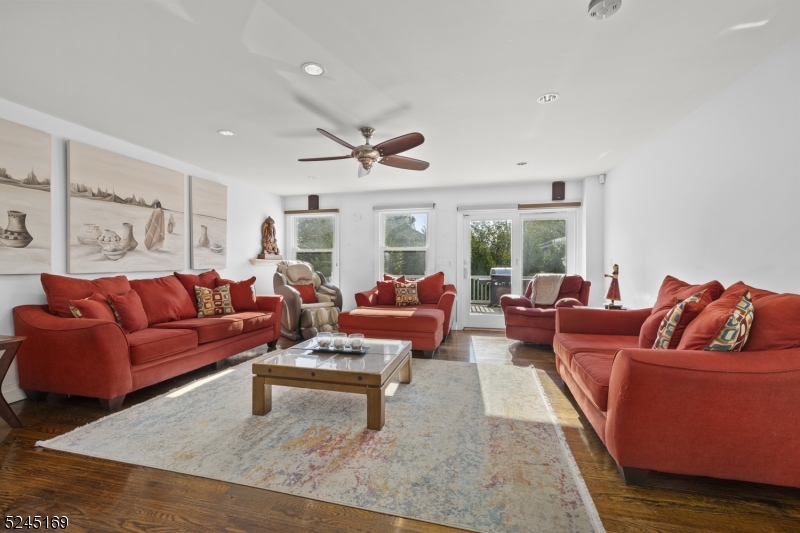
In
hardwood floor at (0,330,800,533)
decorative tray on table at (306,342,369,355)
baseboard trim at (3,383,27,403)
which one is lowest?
hardwood floor at (0,330,800,533)

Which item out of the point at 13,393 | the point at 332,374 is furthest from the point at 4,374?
the point at 332,374

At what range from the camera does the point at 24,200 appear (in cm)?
278

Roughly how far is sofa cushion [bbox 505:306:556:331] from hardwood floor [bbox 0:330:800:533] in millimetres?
2359

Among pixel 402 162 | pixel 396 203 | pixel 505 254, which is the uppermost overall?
pixel 396 203

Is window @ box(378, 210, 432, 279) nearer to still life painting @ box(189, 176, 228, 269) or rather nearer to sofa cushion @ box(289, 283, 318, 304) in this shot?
sofa cushion @ box(289, 283, 318, 304)

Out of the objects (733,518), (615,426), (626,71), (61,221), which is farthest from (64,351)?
(626,71)

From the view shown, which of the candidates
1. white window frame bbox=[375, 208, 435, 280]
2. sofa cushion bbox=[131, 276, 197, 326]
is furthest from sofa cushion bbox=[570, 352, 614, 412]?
sofa cushion bbox=[131, 276, 197, 326]

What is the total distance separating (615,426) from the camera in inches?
65.6

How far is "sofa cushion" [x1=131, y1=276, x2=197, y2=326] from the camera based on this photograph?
136 inches

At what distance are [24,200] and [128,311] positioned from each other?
3.72 feet

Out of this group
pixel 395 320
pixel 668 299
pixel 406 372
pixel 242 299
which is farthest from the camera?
pixel 242 299

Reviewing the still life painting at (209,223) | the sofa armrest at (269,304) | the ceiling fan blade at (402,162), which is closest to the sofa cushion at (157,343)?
the sofa armrest at (269,304)

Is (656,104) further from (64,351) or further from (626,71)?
(64,351)

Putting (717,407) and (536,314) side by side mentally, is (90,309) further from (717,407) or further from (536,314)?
(536,314)
